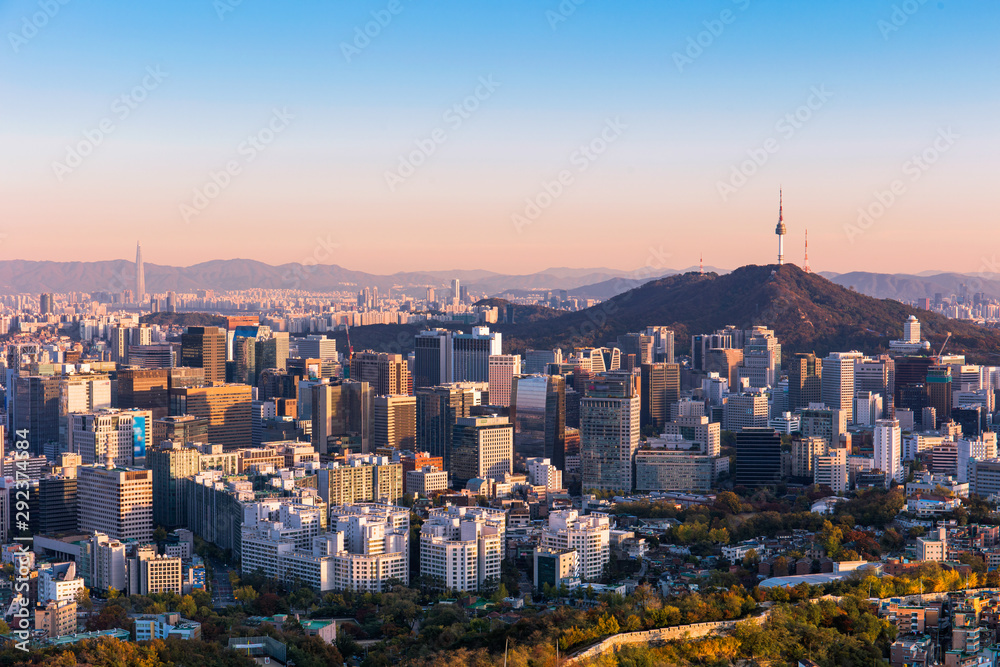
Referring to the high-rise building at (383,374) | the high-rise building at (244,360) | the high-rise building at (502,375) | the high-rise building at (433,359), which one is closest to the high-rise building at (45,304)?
the high-rise building at (244,360)

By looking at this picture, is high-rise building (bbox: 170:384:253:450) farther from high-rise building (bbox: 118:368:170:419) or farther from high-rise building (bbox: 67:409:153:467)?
high-rise building (bbox: 67:409:153:467)

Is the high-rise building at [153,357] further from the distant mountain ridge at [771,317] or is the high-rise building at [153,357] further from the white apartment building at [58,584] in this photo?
the white apartment building at [58,584]

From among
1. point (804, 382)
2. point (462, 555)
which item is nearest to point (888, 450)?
point (462, 555)

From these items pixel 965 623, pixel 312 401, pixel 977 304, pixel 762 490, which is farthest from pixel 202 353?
pixel 977 304

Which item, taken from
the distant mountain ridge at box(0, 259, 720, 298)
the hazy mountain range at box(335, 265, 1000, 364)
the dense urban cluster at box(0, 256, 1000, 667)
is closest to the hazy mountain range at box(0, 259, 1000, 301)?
the distant mountain ridge at box(0, 259, 720, 298)

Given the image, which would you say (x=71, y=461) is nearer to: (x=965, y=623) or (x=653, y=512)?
(x=653, y=512)

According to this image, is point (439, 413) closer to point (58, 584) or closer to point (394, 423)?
point (394, 423)
